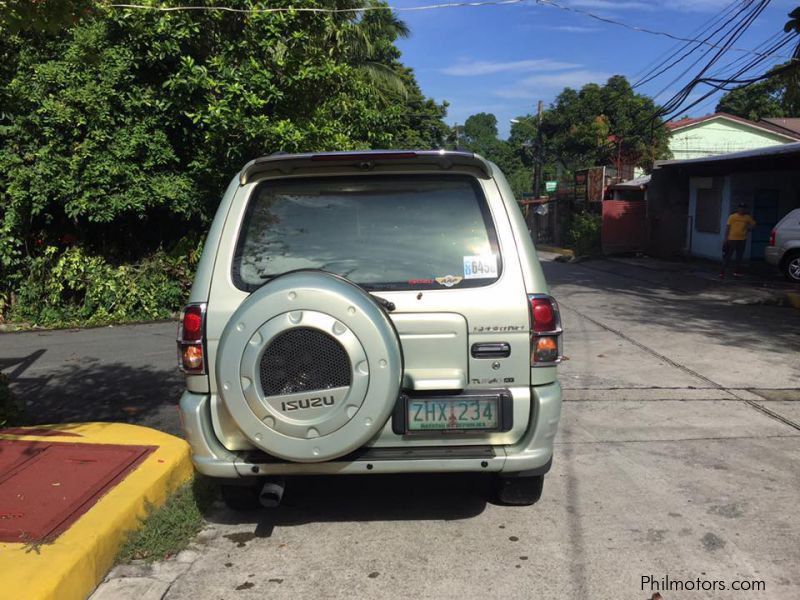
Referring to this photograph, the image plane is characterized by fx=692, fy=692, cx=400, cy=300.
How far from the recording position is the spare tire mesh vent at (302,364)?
2.98m

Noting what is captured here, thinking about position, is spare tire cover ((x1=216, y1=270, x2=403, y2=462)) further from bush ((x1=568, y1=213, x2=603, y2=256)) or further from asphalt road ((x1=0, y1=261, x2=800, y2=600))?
bush ((x1=568, y1=213, x2=603, y2=256))

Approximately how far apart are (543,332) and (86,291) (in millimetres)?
9697

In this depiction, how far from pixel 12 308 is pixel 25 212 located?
5.35ft

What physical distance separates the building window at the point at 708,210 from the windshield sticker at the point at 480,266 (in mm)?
18256

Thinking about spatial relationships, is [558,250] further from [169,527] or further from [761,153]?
[169,527]

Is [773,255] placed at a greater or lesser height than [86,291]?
greater

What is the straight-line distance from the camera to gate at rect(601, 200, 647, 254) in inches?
928

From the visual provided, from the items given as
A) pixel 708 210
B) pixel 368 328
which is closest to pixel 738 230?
pixel 708 210

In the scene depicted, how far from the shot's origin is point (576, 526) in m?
3.64

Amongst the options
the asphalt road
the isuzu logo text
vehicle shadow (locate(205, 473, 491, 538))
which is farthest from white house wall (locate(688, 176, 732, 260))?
the isuzu logo text

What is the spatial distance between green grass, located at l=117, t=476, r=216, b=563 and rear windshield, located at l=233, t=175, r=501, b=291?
1.33 m

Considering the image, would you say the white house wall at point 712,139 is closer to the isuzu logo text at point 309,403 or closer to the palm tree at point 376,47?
the palm tree at point 376,47

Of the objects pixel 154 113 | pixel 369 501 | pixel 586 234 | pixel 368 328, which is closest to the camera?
pixel 368 328

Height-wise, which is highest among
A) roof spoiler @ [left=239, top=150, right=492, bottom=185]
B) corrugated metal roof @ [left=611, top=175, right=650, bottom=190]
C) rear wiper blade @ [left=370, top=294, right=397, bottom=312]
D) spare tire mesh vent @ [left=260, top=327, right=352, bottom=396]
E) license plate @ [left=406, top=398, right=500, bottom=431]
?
corrugated metal roof @ [left=611, top=175, right=650, bottom=190]
